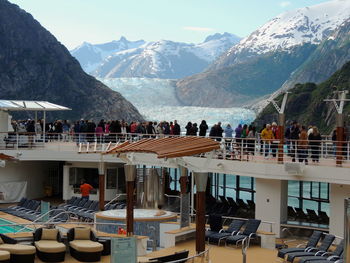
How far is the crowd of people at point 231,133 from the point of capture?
20.1 metres

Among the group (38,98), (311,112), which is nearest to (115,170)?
(311,112)

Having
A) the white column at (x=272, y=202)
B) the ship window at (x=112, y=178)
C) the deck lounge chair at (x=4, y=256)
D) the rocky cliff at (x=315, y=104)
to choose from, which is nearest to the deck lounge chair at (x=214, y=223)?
the white column at (x=272, y=202)

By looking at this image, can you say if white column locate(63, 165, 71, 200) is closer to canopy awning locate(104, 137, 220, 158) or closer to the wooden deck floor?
the wooden deck floor

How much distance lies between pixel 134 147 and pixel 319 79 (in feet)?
602

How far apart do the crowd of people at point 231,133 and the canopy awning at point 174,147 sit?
555 centimetres

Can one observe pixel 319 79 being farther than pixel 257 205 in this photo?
Yes

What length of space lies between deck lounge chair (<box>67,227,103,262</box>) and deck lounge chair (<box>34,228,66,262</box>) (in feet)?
0.86

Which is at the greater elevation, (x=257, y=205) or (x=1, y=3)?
(x=1, y=3)

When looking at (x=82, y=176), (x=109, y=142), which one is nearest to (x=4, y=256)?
(x=109, y=142)

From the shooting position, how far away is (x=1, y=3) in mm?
118062

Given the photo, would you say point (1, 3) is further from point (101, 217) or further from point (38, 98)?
point (101, 217)

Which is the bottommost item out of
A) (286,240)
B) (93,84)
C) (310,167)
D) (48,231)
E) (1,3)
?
(286,240)

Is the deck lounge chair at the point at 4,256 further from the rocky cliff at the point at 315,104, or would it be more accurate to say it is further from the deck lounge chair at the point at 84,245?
the rocky cliff at the point at 315,104

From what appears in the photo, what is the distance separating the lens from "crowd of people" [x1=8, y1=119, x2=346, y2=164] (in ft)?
66.0
